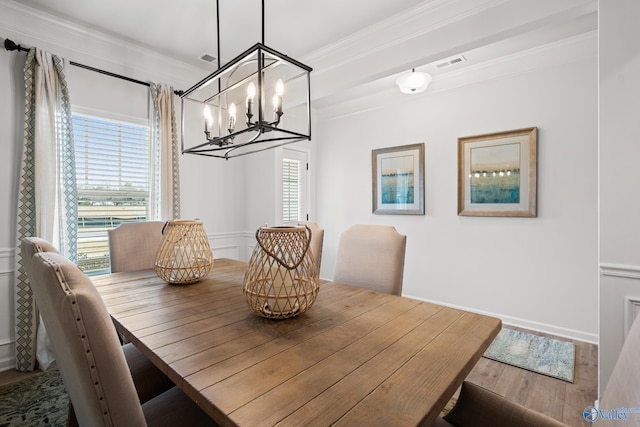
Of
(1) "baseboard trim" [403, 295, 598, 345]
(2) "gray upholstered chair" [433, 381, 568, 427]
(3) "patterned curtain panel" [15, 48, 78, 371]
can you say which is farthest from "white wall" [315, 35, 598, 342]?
(3) "patterned curtain panel" [15, 48, 78, 371]

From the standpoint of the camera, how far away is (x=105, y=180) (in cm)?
275

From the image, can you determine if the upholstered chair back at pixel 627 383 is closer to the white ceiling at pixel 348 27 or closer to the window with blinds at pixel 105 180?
the white ceiling at pixel 348 27

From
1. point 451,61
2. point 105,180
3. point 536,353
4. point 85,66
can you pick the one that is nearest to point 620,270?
point 536,353

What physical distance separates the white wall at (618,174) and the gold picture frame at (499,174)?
129 centimetres

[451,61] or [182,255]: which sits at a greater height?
[451,61]

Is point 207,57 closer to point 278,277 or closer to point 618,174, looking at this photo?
point 278,277

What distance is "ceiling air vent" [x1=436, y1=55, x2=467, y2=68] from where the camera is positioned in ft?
9.54

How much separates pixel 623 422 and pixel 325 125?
14.0ft

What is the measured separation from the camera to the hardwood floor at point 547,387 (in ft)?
5.95

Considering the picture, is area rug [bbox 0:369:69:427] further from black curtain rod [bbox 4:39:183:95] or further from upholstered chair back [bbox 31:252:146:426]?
black curtain rod [bbox 4:39:183:95]

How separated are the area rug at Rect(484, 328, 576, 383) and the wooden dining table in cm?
161

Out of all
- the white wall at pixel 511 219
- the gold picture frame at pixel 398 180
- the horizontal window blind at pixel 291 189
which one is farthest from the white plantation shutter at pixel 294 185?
the gold picture frame at pixel 398 180

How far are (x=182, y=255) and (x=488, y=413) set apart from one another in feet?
4.95

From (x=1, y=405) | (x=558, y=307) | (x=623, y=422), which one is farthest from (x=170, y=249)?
(x=558, y=307)
